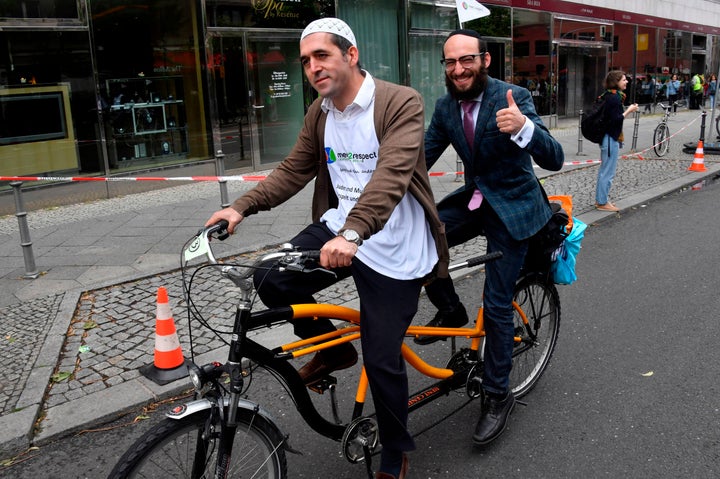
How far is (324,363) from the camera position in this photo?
2.85 m

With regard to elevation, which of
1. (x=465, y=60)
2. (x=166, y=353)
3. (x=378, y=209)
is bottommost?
(x=166, y=353)

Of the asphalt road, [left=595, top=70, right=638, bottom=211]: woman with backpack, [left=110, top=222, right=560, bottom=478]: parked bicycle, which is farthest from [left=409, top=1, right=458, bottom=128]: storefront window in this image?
[left=110, top=222, right=560, bottom=478]: parked bicycle

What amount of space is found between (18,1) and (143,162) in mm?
2980

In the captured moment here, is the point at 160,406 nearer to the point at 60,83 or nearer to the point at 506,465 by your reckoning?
the point at 506,465

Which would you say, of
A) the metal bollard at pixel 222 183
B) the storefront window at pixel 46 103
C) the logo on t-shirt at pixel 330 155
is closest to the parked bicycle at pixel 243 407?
the logo on t-shirt at pixel 330 155

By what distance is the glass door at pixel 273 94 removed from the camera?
12.2 meters

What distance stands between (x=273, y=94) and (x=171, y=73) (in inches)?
80.5

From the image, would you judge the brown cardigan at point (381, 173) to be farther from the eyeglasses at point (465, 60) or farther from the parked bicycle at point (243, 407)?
the eyeglasses at point (465, 60)

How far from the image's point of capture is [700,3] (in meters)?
31.3

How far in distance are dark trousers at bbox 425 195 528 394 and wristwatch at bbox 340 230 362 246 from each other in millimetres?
1159

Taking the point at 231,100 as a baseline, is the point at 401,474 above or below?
below

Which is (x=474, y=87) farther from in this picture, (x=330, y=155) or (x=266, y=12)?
(x=266, y=12)

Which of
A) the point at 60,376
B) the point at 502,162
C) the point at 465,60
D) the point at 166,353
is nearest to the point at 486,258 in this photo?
the point at 502,162

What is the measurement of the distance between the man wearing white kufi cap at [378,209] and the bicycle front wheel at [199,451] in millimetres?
427
